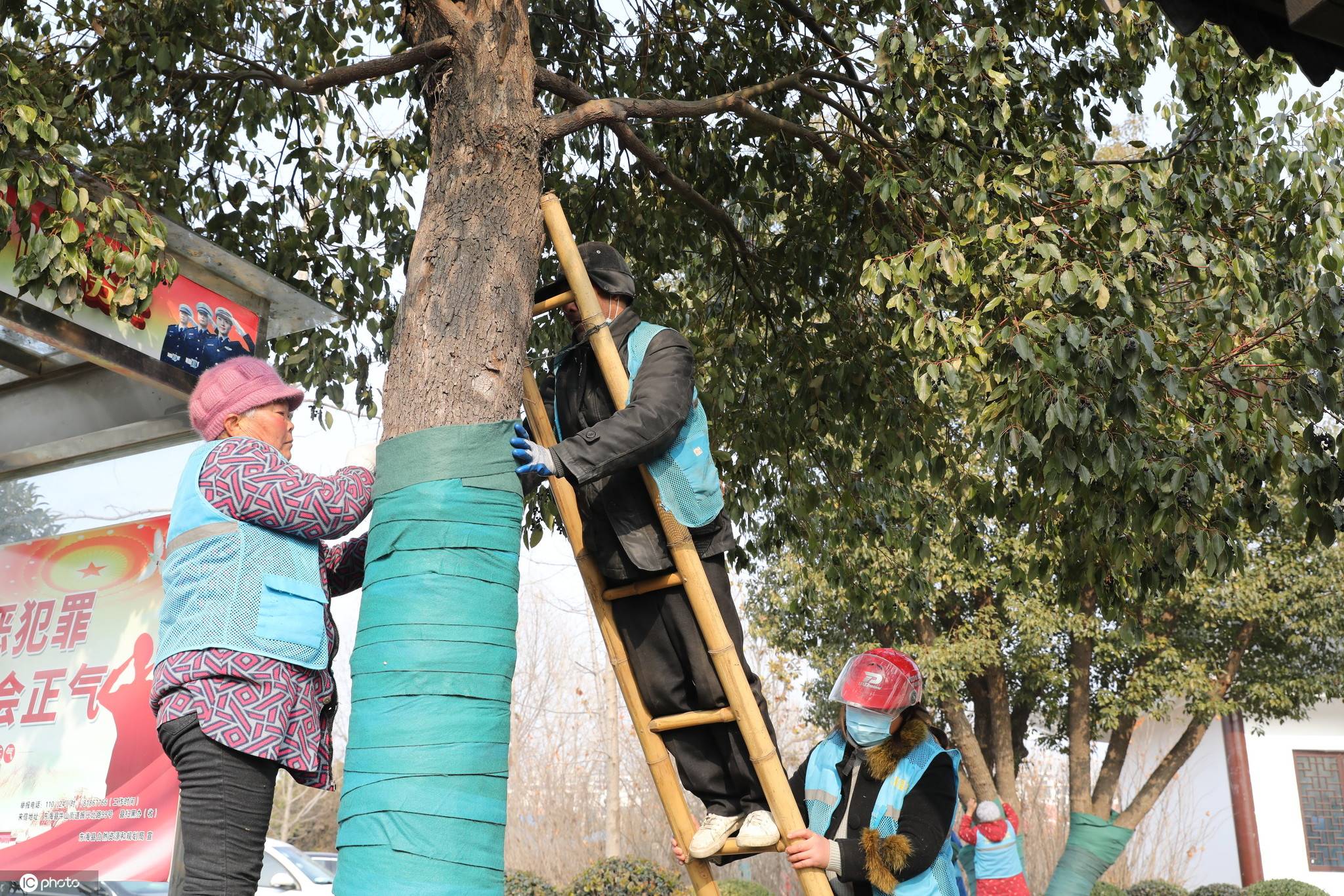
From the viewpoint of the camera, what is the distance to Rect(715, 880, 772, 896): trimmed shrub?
14.9 m

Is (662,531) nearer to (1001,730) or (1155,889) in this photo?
(1001,730)

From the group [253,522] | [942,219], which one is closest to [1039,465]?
[942,219]

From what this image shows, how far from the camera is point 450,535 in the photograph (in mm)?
2801

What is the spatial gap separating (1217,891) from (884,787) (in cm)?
1685

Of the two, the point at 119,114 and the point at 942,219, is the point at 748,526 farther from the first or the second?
the point at 119,114

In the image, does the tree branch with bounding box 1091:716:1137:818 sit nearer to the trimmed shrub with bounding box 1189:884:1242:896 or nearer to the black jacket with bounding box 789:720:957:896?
the trimmed shrub with bounding box 1189:884:1242:896

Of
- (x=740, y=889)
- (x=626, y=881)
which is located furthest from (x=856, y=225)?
(x=740, y=889)

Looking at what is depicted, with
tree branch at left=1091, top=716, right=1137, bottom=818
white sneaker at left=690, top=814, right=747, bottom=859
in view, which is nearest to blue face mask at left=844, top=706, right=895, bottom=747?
white sneaker at left=690, top=814, right=747, bottom=859

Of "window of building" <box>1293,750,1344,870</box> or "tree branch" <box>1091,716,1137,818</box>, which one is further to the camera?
"window of building" <box>1293,750,1344,870</box>

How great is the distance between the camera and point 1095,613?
16969 millimetres

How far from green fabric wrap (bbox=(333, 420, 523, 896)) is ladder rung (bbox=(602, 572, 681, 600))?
0.52 metres

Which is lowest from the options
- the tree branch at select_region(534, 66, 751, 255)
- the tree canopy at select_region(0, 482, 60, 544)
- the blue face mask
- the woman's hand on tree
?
the woman's hand on tree

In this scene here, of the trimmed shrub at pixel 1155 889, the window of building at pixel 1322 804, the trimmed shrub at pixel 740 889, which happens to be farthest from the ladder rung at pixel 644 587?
the window of building at pixel 1322 804

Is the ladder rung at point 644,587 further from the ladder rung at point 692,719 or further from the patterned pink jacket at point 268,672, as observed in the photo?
the patterned pink jacket at point 268,672
